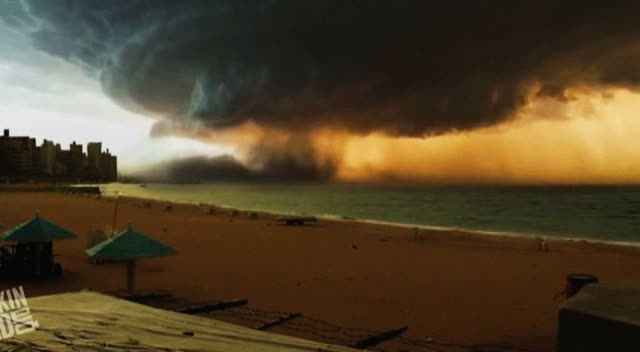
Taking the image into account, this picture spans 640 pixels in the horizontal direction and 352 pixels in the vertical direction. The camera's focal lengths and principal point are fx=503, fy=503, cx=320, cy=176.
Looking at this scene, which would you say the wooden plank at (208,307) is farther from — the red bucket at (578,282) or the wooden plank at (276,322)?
the red bucket at (578,282)

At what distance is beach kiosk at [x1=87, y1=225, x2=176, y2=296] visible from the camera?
9469 millimetres

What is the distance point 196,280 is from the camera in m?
12.8

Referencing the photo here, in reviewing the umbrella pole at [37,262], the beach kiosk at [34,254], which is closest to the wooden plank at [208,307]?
the beach kiosk at [34,254]

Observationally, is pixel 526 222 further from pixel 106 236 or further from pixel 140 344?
pixel 140 344

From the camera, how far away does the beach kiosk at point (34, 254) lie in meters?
11.5

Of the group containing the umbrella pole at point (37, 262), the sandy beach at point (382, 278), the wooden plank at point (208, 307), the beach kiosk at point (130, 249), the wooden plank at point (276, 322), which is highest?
the beach kiosk at point (130, 249)

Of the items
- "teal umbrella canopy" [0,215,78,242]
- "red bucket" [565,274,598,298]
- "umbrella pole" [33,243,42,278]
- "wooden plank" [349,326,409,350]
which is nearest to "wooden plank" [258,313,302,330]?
"wooden plank" [349,326,409,350]

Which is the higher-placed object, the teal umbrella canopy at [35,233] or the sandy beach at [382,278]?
the teal umbrella canopy at [35,233]

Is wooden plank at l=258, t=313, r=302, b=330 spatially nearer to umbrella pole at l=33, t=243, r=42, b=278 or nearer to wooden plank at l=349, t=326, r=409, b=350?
wooden plank at l=349, t=326, r=409, b=350

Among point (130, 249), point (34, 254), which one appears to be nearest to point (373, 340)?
point (130, 249)

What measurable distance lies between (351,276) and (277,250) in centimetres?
563

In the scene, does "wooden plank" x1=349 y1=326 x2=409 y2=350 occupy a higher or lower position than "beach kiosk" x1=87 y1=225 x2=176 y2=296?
lower

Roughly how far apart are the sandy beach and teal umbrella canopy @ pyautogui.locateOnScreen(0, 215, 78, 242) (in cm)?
108

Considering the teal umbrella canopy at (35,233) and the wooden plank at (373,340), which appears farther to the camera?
the teal umbrella canopy at (35,233)
